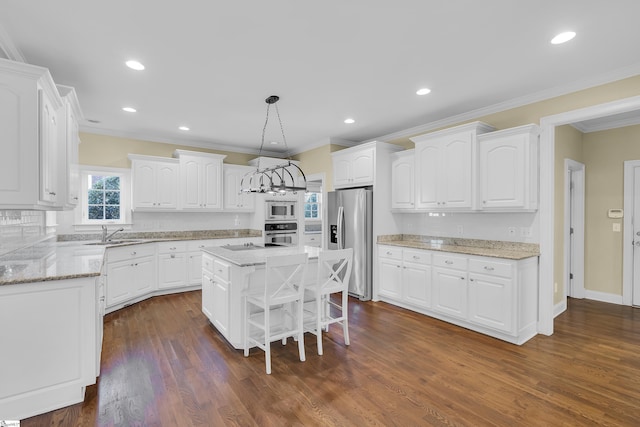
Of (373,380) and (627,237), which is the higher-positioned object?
(627,237)

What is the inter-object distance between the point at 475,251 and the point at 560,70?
6.42 feet

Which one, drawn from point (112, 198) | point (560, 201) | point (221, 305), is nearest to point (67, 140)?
point (221, 305)

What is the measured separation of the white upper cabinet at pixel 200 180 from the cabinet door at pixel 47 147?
2.72 m

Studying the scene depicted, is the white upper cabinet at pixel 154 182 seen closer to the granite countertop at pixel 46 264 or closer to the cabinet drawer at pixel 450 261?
the granite countertop at pixel 46 264

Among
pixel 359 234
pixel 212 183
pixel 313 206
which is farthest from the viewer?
pixel 313 206

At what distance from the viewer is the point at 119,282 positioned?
13.6 feet

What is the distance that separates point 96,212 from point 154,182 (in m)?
0.99

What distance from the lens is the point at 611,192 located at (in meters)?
4.46

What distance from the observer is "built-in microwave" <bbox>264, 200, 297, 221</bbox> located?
19.3 ft

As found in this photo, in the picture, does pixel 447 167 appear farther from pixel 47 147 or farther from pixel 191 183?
pixel 191 183

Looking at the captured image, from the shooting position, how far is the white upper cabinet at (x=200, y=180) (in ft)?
17.6

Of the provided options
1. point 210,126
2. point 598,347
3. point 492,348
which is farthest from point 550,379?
point 210,126

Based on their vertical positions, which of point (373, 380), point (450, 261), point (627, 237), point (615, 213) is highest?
point (615, 213)

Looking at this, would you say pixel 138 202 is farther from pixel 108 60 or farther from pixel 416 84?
pixel 416 84
